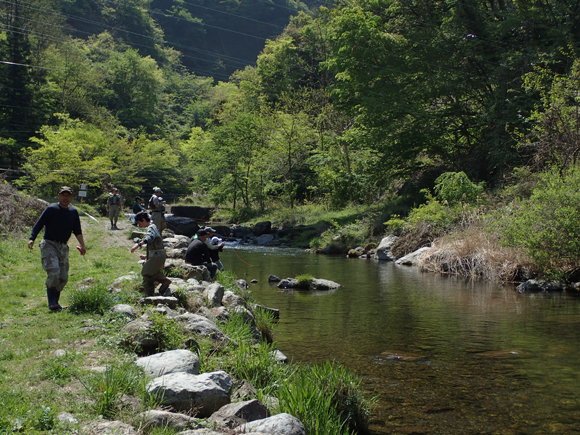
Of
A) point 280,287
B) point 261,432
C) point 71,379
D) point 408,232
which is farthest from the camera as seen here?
point 408,232

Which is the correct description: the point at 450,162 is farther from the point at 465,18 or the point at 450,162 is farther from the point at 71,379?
the point at 71,379

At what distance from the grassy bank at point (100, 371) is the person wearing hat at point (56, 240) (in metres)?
0.36

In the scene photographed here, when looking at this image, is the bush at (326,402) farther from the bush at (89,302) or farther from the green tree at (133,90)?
the green tree at (133,90)

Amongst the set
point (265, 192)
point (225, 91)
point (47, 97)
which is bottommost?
point (265, 192)

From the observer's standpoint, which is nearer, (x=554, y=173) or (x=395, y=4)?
(x=554, y=173)

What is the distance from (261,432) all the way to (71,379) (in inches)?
80.6

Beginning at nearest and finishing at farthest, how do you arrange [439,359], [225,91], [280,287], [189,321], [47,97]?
1. [189,321]
2. [439,359]
3. [280,287]
4. [47,97]
5. [225,91]

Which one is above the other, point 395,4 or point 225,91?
point 225,91

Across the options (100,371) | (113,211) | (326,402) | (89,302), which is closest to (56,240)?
(89,302)

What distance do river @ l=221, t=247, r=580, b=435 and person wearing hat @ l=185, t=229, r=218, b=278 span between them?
167 centimetres

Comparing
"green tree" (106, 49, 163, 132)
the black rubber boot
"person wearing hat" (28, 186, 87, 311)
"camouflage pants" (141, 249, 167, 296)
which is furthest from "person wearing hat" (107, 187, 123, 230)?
"green tree" (106, 49, 163, 132)

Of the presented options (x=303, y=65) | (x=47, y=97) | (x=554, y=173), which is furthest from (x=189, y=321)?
(x=303, y=65)

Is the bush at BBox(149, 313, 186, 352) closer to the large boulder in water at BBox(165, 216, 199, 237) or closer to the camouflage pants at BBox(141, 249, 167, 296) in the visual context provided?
the camouflage pants at BBox(141, 249, 167, 296)

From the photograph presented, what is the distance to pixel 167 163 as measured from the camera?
52.4 meters
